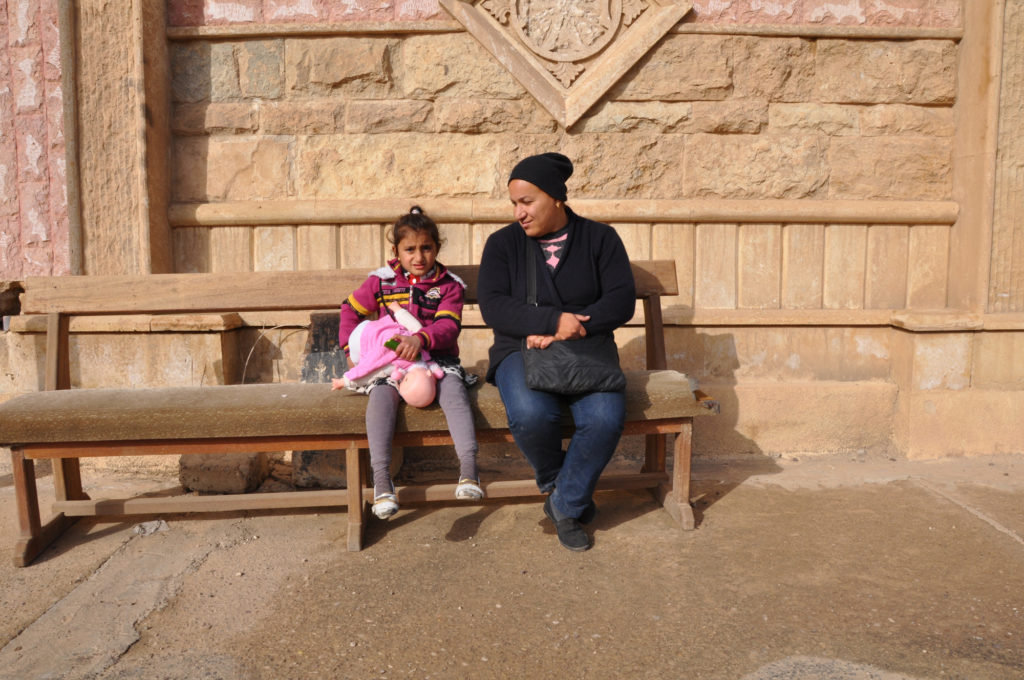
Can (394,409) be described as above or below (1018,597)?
above

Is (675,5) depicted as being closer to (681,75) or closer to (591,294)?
(681,75)

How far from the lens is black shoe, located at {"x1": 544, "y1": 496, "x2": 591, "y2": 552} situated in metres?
2.92

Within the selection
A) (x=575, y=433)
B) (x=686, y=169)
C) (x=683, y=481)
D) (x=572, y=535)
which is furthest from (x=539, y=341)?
(x=686, y=169)

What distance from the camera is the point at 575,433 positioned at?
299 centimetres

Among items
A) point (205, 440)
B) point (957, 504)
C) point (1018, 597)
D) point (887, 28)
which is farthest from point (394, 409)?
point (887, 28)

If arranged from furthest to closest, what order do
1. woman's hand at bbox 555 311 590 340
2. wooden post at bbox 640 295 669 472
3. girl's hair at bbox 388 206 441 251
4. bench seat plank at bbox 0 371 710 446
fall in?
wooden post at bbox 640 295 669 472
girl's hair at bbox 388 206 441 251
woman's hand at bbox 555 311 590 340
bench seat plank at bbox 0 371 710 446

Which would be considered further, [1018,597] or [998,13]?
[998,13]

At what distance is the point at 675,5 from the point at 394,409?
2.93 meters

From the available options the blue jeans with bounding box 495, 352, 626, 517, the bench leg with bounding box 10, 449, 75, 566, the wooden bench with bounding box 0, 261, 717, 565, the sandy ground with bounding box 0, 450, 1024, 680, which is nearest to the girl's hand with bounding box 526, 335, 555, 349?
the blue jeans with bounding box 495, 352, 626, 517

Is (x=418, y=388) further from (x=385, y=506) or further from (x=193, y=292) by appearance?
(x=193, y=292)

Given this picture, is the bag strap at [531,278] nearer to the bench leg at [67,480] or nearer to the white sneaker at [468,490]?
the white sneaker at [468,490]

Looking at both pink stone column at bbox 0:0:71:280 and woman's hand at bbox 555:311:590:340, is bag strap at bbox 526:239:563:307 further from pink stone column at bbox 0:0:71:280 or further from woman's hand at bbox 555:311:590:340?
pink stone column at bbox 0:0:71:280

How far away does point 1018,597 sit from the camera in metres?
2.51

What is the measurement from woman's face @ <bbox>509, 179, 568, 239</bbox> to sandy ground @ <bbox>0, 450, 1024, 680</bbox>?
1282mm
